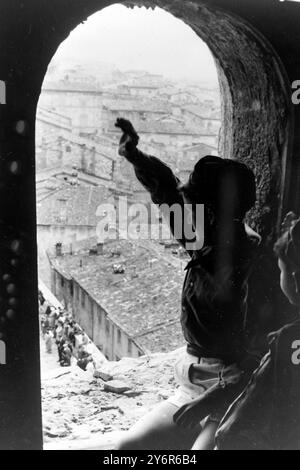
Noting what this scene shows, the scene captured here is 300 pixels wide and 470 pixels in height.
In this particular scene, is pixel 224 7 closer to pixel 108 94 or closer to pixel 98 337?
pixel 108 94

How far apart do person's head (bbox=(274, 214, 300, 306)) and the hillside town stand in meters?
0.56

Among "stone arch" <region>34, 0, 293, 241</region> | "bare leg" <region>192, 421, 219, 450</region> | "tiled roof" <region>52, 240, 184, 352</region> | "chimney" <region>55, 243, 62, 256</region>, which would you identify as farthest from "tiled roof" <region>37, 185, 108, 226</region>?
"bare leg" <region>192, 421, 219, 450</region>

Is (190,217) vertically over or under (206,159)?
under

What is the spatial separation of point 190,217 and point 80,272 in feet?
2.36

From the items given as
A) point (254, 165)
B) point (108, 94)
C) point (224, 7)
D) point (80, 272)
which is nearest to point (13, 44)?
point (108, 94)

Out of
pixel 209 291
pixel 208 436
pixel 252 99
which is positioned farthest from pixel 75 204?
pixel 208 436

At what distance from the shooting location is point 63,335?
360 cm

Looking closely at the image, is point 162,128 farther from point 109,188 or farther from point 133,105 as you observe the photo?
point 109,188

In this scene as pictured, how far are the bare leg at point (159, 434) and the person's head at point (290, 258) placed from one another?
93 cm

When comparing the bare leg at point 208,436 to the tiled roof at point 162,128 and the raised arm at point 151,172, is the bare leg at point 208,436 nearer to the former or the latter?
the raised arm at point 151,172

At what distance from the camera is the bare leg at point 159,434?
11.7 feet

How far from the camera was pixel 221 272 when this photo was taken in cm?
359

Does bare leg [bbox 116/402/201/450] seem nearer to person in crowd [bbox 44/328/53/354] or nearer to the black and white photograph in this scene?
the black and white photograph

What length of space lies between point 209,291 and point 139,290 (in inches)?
20.4
